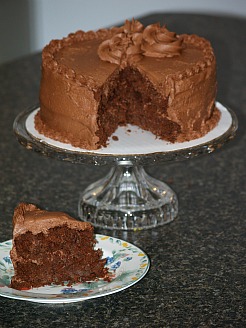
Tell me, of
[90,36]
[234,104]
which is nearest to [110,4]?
[234,104]

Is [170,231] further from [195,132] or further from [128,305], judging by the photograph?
[128,305]

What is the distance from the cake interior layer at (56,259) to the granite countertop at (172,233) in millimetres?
71

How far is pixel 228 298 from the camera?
203 centimetres

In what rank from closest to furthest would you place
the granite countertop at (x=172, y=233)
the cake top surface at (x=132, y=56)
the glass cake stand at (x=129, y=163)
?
the granite countertop at (x=172, y=233)
the glass cake stand at (x=129, y=163)
the cake top surface at (x=132, y=56)

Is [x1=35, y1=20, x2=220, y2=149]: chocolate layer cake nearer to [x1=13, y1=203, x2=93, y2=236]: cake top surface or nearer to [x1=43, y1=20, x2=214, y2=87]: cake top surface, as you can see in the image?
[x1=43, y1=20, x2=214, y2=87]: cake top surface

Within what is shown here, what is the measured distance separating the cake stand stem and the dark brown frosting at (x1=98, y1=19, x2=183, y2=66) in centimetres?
32

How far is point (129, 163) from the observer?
2.28 metres

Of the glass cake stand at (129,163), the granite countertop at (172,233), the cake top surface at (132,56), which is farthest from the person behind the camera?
the cake top surface at (132,56)

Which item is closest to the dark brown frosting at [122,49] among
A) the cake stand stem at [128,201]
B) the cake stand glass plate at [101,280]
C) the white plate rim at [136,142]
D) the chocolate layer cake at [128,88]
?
the chocolate layer cake at [128,88]

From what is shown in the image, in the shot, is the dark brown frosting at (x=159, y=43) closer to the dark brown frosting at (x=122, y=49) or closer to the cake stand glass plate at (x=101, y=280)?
the dark brown frosting at (x=122, y=49)

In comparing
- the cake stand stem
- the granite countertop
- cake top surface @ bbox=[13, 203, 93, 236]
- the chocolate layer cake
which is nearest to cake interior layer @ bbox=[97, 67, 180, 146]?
the chocolate layer cake

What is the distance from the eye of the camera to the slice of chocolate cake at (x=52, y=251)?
2.05 meters

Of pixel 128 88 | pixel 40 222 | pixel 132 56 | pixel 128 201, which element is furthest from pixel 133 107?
pixel 40 222

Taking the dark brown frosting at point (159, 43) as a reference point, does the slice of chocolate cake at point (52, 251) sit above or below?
below
